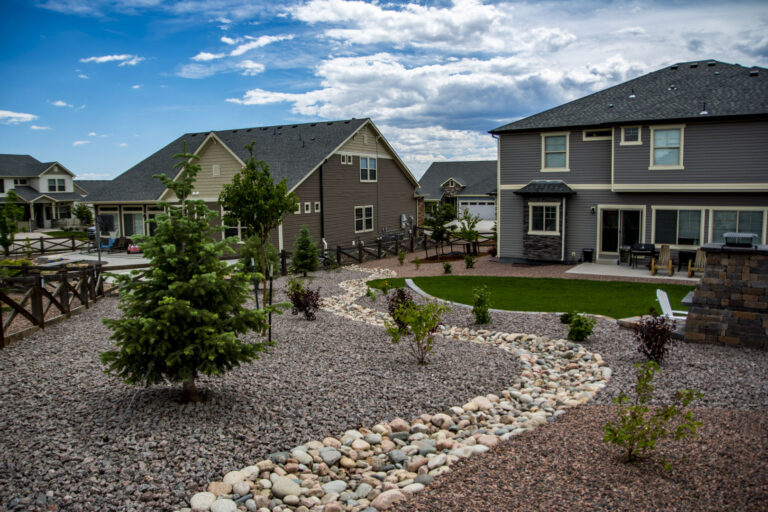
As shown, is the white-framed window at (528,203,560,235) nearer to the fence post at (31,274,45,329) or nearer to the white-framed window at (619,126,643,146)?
the white-framed window at (619,126,643,146)

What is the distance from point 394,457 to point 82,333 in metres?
8.30

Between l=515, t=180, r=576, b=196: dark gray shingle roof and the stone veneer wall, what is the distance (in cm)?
1150

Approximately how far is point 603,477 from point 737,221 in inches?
697

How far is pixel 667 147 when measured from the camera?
20.2 m

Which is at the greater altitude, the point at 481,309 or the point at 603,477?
the point at 481,309

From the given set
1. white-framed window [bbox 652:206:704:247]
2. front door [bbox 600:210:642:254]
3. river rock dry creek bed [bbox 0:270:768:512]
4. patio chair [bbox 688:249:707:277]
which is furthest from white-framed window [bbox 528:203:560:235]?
river rock dry creek bed [bbox 0:270:768:512]

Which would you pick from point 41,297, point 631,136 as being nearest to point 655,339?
point 41,297

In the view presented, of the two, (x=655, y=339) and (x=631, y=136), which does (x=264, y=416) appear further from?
(x=631, y=136)

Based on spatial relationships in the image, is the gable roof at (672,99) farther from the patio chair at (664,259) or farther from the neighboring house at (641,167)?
the patio chair at (664,259)

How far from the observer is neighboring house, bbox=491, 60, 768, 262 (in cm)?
1922

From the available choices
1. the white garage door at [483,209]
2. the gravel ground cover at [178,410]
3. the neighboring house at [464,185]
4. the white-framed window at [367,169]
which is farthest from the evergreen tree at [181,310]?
the white garage door at [483,209]

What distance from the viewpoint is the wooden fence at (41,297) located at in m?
11.0

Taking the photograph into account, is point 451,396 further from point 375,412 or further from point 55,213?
point 55,213

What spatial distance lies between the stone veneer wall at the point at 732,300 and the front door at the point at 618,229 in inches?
436
